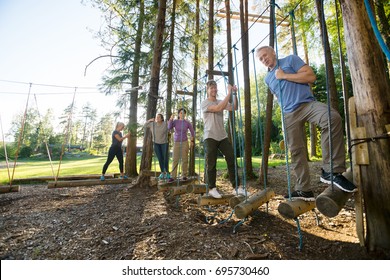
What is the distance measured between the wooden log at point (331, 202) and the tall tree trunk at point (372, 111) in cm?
30

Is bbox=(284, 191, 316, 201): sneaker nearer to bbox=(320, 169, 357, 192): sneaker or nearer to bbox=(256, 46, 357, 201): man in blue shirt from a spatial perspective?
bbox=(256, 46, 357, 201): man in blue shirt

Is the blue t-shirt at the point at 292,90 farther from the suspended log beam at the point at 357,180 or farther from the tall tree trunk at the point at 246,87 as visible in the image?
the tall tree trunk at the point at 246,87

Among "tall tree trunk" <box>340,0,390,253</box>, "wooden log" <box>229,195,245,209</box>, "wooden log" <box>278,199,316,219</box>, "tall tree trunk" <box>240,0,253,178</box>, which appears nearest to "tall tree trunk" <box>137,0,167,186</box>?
"tall tree trunk" <box>240,0,253,178</box>

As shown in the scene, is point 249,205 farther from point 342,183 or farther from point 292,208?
point 342,183

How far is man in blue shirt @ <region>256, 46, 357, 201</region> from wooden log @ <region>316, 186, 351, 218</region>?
233 millimetres

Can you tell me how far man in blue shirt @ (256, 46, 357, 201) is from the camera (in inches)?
78.1

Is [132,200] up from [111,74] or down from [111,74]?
down

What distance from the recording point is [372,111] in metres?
1.80

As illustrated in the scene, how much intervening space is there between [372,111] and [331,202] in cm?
84

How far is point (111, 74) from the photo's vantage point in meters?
7.53

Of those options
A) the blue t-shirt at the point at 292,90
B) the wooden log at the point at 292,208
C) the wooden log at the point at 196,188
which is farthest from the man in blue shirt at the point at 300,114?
the wooden log at the point at 196,188
